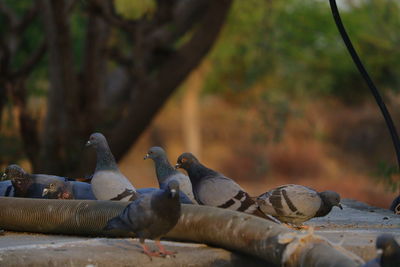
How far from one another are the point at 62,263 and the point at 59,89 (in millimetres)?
7571

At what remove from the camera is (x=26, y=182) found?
6.55 m

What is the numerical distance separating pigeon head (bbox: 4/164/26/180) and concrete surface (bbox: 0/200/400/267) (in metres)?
0.52

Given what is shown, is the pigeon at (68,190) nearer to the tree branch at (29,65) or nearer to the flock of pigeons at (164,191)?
the flock of pigeons at (164,191)

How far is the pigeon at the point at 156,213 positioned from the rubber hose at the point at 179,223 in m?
0.44

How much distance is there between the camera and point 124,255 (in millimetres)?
5066

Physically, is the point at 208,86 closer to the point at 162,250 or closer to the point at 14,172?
the point at 14,172

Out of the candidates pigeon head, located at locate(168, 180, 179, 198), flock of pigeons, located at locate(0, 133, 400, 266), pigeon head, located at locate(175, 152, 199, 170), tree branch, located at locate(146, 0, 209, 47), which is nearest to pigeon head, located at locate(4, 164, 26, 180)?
flock of pigeons, located at locate(0, 133, 400, 266)

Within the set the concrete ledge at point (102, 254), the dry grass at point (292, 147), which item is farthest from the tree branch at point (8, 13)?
the dry grass at point (292, 147)

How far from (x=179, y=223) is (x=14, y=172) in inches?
64.6

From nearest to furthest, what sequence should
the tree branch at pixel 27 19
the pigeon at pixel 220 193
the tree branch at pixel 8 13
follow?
the pigeon at pixel 220 193 → the tree branch at pixel 27 19 → the tree branch at pixel 8 13

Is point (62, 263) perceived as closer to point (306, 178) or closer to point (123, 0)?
point (123, 0)

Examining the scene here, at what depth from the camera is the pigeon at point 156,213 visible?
4.89 meters

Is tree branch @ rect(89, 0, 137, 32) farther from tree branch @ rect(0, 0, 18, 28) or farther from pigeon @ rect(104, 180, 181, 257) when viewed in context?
pigeon @ rect(104, 180, 181, 257)

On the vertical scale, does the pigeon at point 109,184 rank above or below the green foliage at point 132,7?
below
